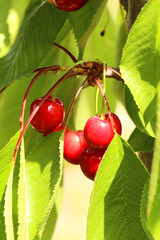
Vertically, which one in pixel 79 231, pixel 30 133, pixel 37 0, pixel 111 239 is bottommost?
pixel 79 231

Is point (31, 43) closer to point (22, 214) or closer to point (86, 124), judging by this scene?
point (86, 124)

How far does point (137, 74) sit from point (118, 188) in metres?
0.14

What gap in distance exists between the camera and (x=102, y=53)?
96 cm

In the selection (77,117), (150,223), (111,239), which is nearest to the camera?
(150,223)

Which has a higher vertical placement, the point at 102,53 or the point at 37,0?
the point at 37,0

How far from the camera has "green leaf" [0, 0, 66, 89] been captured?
0.64 metres

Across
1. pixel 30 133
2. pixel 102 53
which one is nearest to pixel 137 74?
pixel 30 133

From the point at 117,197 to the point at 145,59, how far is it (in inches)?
6.8

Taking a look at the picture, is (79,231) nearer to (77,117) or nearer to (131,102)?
(77,117)

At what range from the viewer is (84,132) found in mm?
653

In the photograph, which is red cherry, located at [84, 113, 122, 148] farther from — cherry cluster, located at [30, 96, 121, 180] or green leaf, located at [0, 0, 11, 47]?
green leaf, located at [0, 0, 11, 47]

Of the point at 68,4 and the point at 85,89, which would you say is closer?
the point at 68,4

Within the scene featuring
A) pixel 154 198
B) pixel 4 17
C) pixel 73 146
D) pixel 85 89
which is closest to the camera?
pixel 154 198

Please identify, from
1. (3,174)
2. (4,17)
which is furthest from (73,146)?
(4,17)
